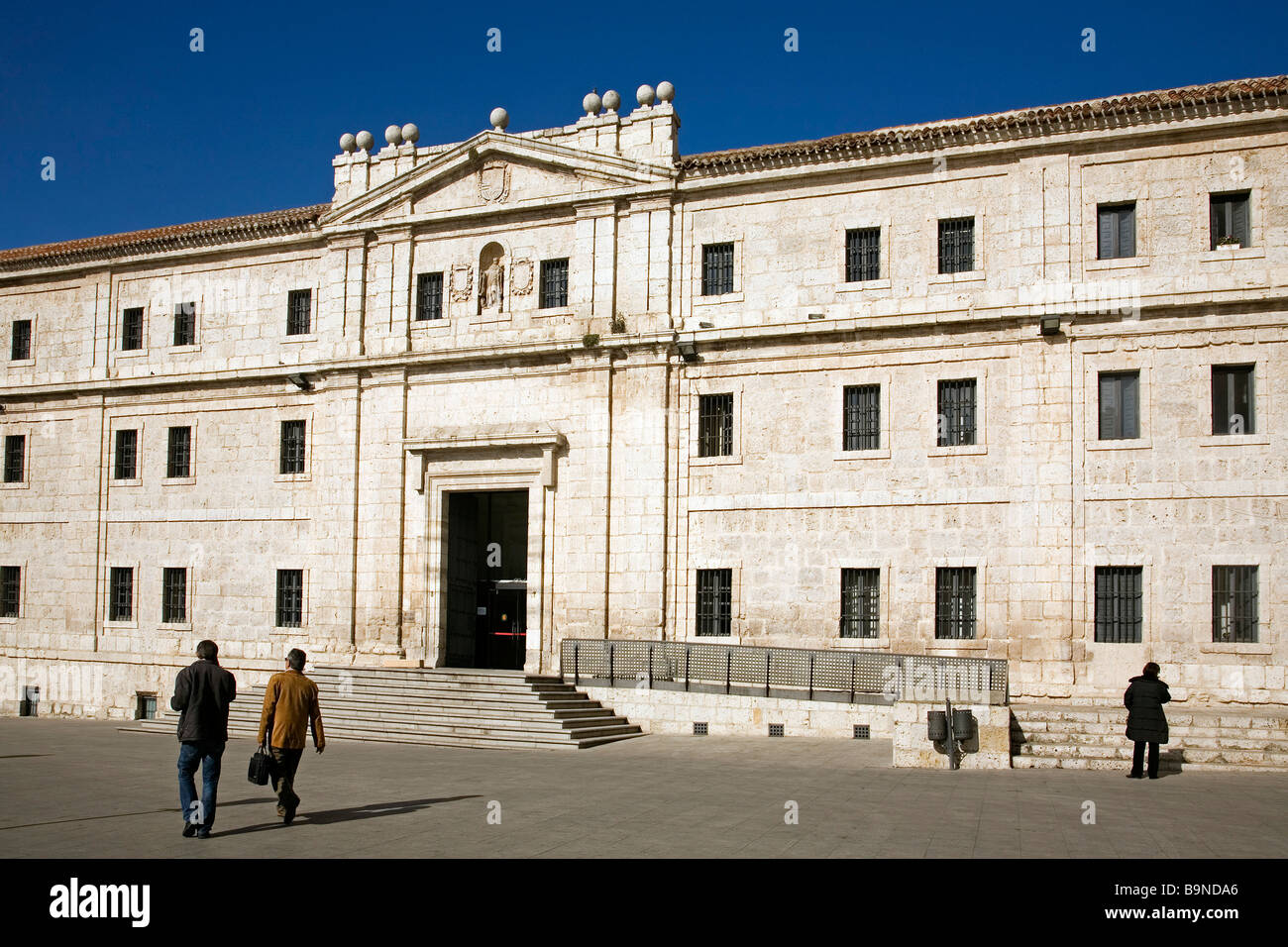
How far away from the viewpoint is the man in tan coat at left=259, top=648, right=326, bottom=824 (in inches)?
509

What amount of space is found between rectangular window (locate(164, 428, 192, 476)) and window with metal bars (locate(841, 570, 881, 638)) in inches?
697

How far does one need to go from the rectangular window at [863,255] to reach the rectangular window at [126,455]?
64.1 feet

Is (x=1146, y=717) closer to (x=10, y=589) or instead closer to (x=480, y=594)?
(x=480, y=594)

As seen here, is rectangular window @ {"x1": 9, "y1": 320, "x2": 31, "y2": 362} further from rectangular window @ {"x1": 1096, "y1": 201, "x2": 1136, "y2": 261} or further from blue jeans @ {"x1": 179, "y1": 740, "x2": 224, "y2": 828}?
rectangular window @ {"x1": 1096, "y1": 201, "x2": 1136, "y2": 261}

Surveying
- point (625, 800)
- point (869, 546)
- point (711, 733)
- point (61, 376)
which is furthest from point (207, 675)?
point (61, 376)

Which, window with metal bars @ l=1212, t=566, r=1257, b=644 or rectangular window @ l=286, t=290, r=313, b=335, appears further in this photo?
rectangular window @ l=286, t=290, r=313, b=335

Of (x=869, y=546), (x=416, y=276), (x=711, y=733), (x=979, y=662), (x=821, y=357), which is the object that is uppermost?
(x=416, y=276)

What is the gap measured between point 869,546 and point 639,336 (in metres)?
6.90

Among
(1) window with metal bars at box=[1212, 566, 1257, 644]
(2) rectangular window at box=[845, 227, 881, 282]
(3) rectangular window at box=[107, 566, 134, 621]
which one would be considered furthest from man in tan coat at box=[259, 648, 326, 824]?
(3) rectangular window at box=[107, 566, 134, 621]

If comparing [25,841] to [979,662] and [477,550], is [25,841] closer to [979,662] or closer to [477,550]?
[979,662]

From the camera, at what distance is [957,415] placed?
25344 mm

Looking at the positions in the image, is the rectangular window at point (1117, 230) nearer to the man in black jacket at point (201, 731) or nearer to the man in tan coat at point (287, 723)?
the man in tan coat at point (287, 723)

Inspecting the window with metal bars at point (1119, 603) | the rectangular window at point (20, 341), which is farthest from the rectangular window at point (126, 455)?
the window with metal bars at point (1119, 603)
